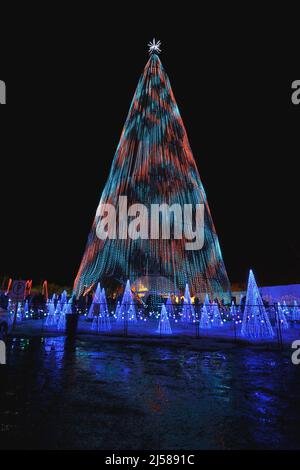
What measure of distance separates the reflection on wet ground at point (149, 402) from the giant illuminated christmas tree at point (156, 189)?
53.8 feet

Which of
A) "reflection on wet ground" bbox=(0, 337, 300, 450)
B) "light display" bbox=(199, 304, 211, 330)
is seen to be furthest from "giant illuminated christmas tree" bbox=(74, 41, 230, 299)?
"reflection on wet ground" bbox=(0, 337, 300, 450)

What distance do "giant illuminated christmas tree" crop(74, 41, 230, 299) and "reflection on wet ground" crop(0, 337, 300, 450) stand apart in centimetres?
1639

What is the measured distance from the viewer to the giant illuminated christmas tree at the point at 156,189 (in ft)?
87.1

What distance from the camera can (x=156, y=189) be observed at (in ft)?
96.6

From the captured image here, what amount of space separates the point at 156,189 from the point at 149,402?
24.4 m

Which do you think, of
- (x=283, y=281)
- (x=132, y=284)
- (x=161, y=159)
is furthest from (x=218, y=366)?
(x=283, y=281)

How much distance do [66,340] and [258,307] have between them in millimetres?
8596

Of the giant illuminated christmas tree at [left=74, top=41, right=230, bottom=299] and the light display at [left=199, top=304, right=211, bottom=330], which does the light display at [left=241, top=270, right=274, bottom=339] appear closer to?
the light display at [left=199, top=304, right=211, bottom=330]

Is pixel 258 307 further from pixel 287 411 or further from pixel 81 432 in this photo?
pixel 81 432

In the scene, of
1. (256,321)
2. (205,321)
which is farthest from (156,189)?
(256,321)

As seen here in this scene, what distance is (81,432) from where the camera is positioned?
4.62m

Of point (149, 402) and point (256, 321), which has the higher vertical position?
point (256, 321)

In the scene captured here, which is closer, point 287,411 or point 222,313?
point 287,411

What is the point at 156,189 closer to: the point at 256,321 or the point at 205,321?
the point at 205,321
